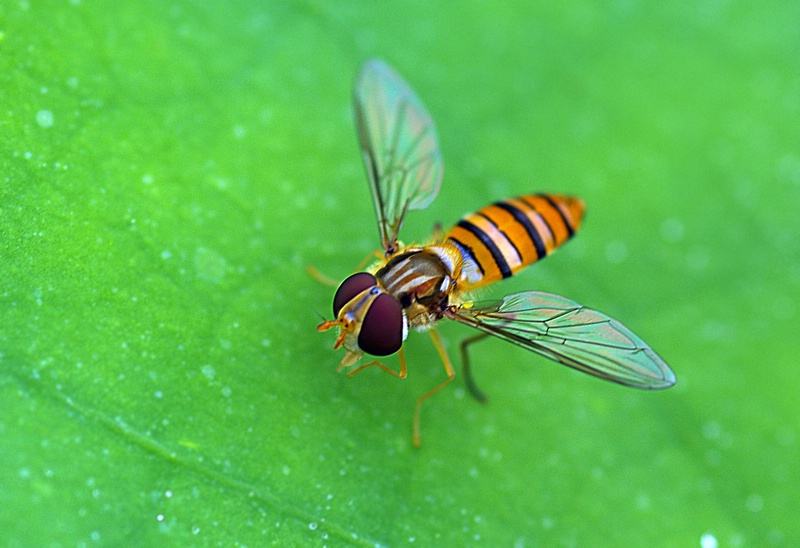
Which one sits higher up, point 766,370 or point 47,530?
point 766,370

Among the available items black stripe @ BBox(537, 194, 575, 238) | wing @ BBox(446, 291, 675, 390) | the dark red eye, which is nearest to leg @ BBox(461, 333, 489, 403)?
wing @ BBox(446, 291, 675, 390)

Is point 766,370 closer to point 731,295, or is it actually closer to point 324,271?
point 731,295

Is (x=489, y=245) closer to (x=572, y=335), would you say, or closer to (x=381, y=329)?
(x=572, y=335)

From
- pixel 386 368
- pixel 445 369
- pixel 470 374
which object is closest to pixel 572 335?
pixel 470 374

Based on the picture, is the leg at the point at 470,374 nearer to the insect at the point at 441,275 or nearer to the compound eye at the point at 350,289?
the insect at the point at 441,275

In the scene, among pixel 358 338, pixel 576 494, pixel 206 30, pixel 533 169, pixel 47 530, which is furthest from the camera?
pixel 533 169

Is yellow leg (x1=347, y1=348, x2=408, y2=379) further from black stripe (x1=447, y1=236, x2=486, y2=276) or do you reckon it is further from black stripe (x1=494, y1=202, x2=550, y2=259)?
black stripe (x1=494, y1=202, x2=550, y2=259)

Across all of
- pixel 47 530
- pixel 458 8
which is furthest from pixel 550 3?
pixel 47 530
